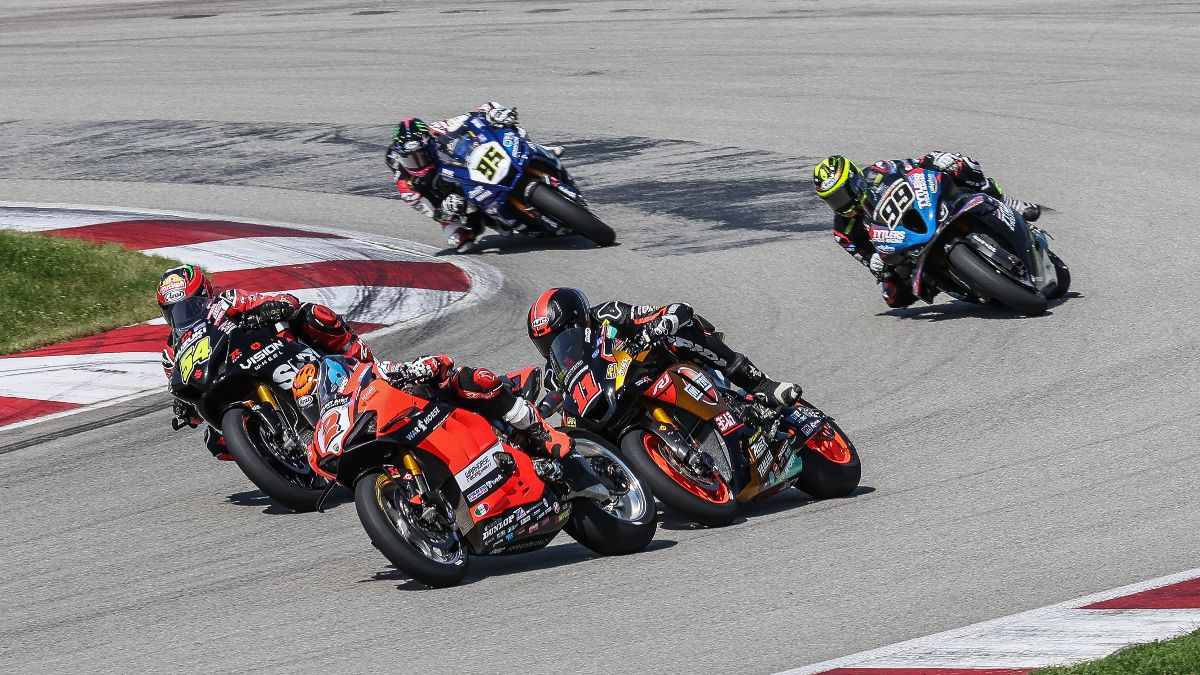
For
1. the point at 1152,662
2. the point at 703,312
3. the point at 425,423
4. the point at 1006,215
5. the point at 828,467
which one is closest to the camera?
the point at 1152,662

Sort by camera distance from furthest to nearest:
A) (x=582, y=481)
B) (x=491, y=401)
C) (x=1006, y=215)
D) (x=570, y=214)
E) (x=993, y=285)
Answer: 1. (x=570, y=214)
2. (x=1006, y=215)
3. (x=993, y=285)
4. (x=582, y=481)
5. (x=491, y=401)

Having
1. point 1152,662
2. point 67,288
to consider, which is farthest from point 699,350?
point 67,288

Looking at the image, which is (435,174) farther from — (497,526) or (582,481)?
(497,526)

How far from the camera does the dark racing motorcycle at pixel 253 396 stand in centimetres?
877

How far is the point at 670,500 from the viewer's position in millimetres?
7980

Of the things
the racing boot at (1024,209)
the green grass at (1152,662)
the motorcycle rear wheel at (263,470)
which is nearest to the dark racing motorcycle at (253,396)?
the motorcycle rear wheel at (263,470)

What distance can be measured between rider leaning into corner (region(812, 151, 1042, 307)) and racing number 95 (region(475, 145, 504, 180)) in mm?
4169

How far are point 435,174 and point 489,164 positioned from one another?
2.12ft

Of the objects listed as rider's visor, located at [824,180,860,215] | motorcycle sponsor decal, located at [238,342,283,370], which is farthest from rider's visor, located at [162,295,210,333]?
rider's visor, located at [824,180,860,215]

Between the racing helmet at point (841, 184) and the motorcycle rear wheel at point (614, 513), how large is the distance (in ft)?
17.6

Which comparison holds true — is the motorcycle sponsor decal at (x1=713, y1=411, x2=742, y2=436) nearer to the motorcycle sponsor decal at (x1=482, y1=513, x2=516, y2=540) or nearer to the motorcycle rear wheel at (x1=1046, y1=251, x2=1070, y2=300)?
the motorcycle sponsor decal at (x1=482, y1=513, x2=516, y2=540)

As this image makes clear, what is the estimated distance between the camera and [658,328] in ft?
26.7

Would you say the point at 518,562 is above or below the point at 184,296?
below

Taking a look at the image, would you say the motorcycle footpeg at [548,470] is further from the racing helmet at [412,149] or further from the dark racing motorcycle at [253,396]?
the racing helmet at [412,149]
